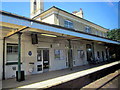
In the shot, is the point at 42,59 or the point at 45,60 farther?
the point at 45,60

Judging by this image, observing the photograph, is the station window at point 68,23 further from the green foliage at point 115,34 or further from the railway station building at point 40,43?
the green foliage at point 115,34

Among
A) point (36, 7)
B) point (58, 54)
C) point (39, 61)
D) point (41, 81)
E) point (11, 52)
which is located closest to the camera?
point (41, 81)

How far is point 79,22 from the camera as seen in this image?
15.0 meters

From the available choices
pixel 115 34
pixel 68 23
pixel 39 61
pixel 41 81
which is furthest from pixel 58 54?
pixel 115 34

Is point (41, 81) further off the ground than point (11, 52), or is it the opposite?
point (11, 52)

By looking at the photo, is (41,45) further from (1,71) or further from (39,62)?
(1,71)

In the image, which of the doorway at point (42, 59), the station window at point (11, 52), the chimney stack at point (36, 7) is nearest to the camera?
the station window at point (11, 52)

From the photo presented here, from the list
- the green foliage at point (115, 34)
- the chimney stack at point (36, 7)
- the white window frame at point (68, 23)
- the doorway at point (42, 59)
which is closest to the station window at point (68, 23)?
the white window frame at point (68, 23)

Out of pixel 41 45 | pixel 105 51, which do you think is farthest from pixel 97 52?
pixel 41 45

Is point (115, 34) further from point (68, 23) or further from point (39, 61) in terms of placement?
point (39, 61)

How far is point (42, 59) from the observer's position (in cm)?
850

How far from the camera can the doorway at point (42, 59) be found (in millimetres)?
8258

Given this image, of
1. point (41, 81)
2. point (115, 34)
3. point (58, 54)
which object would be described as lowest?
point (41, 81)

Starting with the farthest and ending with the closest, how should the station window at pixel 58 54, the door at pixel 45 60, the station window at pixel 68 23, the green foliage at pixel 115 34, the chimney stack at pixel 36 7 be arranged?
the green foliage at pixel 115 34 → the chimney stack at pixel 36 7 → the station window at pixel 68 23 → the station window at pixel 58 54 → the door at pixel 45 60
